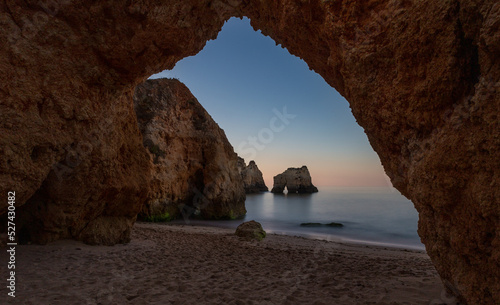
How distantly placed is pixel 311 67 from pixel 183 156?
1416cm

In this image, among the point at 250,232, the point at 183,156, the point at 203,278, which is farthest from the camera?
the point at 183,156

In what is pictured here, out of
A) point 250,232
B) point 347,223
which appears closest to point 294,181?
point 347,223

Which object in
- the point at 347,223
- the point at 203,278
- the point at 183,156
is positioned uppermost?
the point at 183,156

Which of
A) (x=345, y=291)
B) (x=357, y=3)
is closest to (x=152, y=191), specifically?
(x=345, y=291)

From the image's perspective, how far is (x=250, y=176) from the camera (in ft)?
246

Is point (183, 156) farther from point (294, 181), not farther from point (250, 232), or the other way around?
point (294, 181)

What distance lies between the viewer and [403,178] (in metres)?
3.62

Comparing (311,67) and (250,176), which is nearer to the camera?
(311,67)

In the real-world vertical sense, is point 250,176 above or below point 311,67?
below

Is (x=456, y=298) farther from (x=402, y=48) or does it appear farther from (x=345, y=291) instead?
(x=402, y=48)

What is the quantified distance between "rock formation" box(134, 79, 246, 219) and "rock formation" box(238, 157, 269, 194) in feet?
161

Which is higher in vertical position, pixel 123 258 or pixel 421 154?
pixel 421 154

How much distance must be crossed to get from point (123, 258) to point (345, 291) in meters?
4.31

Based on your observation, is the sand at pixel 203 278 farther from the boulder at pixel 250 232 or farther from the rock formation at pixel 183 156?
the rock formation at pixel 183 156
